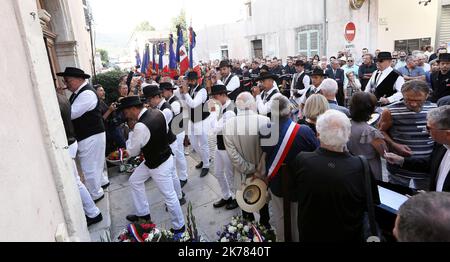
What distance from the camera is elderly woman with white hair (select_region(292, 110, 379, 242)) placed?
2143 mm

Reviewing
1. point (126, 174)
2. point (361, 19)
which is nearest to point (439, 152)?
point (126, 174)

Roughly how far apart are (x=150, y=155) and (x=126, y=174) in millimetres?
2767

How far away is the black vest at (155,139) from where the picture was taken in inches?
144

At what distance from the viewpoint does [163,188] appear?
3.85 meters

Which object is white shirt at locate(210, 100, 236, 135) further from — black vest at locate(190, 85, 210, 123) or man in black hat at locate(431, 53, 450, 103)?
man in black hat at locate(431, 53, 450, 103)

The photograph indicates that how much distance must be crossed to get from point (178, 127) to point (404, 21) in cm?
1333

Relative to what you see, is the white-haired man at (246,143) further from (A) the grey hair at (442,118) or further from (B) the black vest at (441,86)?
(B) the black vest at (441,86)

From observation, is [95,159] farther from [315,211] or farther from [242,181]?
[315,211]

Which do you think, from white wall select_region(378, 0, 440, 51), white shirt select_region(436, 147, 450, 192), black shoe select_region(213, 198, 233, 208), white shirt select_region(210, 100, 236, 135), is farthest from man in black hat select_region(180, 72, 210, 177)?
white wall select_region(378, 0, 440, 51)

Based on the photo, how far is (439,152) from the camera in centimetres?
242

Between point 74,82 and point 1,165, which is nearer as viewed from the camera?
point 1,165

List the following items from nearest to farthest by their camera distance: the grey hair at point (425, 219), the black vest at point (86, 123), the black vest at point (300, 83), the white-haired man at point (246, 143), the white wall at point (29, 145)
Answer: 1. the grey hair at point (425, 219)
2. the white wall at point (29, 145)
3. the white-haired man at point (246, 143)
4. the black vest at point (86, 123)
5. the black vest at point (300, 83)

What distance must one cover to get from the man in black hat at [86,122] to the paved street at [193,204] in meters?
0.63

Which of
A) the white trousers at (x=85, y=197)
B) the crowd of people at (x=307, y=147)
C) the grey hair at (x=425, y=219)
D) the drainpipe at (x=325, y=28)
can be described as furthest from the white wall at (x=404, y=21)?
the grey hair at (x=425, y=219)
